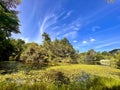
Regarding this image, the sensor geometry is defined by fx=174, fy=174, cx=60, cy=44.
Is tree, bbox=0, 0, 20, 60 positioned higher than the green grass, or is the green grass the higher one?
tree, bbox=0, 0, 20, 60

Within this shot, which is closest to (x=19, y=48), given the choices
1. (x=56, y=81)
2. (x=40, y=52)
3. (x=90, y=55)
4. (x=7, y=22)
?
(x=40, y=52)

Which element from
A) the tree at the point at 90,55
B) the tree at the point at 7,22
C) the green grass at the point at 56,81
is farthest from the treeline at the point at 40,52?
the tree at the point at 90,55

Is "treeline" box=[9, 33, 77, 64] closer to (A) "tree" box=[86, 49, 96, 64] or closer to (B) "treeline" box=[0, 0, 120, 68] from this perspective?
(B) "treeline" box=[0, 0, 120, 68]

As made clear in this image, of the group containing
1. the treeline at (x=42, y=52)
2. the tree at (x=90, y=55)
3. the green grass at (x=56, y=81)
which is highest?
the tree at (x=90, y=55)

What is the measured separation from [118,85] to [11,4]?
21.0 m

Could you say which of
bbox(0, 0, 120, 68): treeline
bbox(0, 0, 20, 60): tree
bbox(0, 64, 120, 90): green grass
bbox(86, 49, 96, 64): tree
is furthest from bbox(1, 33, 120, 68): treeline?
bbox(86, 49, 96, 64): tree

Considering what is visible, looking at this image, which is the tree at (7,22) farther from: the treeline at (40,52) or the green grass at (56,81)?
the green grass at (56,81)

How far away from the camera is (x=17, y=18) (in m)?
24.2

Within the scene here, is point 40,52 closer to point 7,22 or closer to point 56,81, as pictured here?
point 7,22

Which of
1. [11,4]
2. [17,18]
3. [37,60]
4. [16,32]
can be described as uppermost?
[11,4]

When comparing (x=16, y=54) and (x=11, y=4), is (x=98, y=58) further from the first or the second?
(x=11, y=4)

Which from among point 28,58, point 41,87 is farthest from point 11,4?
point 41,87

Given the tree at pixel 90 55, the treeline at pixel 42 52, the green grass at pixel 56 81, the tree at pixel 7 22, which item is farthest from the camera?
the tree at pixel 90 55

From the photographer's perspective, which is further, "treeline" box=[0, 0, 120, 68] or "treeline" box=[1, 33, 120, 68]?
"treeline" box=[1, 33, 120, 68]
